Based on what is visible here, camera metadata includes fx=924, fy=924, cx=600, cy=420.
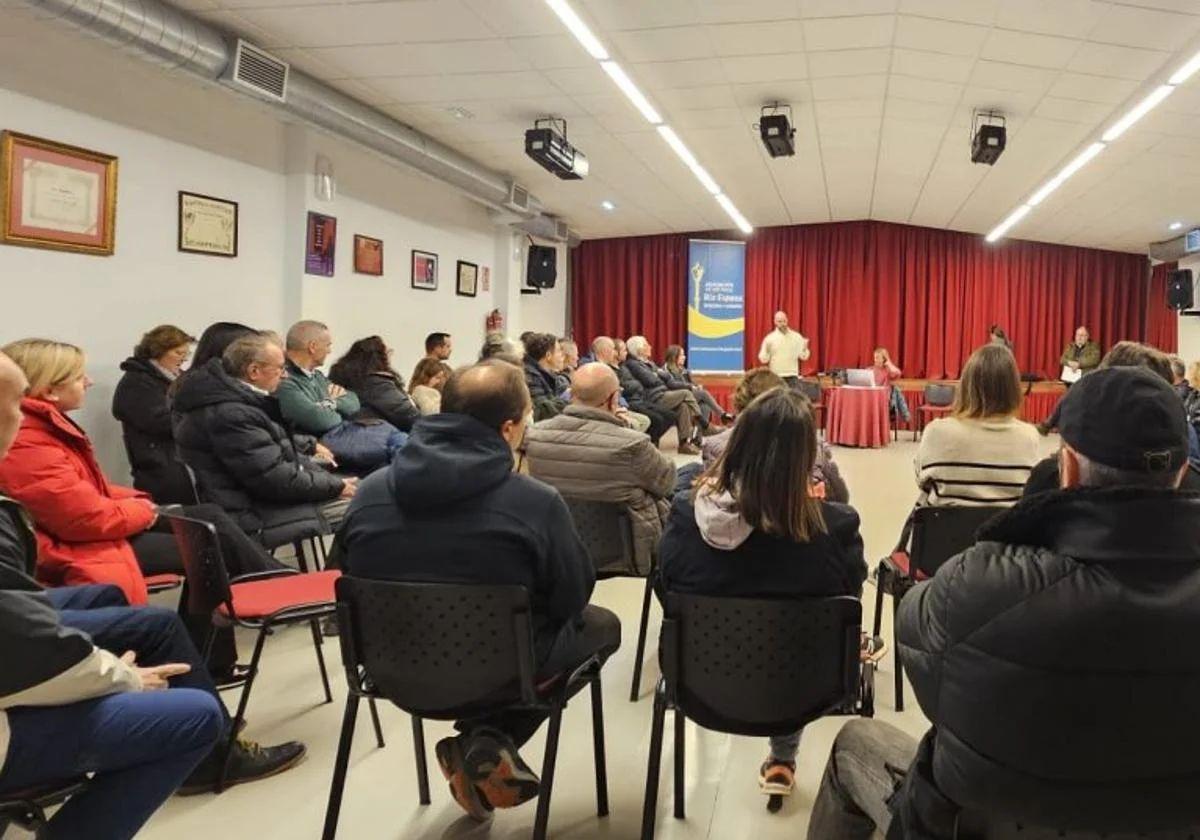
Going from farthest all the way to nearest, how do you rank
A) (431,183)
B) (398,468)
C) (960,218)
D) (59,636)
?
(960,218) < (431,183) < (398,468) < (59,636)

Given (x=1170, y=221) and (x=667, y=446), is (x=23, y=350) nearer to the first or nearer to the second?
(x=667, y=446)

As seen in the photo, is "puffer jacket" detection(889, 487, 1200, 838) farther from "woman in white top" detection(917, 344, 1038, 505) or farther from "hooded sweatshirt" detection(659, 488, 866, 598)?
"woman in white top" detection(917, 344, 1038, 505)

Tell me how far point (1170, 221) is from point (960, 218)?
7.82 feet

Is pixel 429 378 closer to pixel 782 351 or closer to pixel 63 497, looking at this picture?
pixel 63 497

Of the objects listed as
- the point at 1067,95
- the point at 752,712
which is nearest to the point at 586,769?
the point at 752,712

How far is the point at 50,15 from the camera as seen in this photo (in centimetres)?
399

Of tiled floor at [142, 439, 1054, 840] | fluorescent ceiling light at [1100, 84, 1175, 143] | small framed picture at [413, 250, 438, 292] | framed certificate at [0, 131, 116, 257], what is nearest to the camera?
tiled floor at [142, 439, 1054, 840]

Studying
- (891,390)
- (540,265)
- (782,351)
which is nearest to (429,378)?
(540,265)

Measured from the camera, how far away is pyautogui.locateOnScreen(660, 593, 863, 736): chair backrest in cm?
201

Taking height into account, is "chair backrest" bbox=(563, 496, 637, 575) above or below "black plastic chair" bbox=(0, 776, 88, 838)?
above

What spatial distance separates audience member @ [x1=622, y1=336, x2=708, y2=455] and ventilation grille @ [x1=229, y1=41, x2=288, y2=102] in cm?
481

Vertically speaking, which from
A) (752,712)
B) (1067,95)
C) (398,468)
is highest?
(1067,95)

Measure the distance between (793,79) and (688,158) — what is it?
2.45m

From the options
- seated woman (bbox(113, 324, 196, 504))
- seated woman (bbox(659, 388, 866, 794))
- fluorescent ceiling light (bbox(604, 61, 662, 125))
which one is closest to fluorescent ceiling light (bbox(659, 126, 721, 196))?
fluorescent ceiling light (bbox(604, 61, 662, 125))
